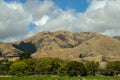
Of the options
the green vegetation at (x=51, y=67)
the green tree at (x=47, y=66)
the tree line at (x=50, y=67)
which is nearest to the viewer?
the green vegetation at (x=51, y=67)

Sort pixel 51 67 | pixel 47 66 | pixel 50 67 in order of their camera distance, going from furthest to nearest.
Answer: pixel 51 67 < pixel 50 67 < pixel 47 66

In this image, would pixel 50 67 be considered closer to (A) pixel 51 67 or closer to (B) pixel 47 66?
(A) pixel 51 67

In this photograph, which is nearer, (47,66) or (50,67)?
(47,66)

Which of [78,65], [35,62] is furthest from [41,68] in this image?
[78,65]

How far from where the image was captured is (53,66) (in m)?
148

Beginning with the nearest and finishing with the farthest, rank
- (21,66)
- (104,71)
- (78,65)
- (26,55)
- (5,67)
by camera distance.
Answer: (104,71), (21,66), (78,65), (5,67), (26,55)

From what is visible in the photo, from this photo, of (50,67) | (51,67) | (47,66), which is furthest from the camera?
(51,67)

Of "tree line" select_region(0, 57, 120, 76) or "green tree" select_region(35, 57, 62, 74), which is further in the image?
"green tree" select_region(35, 57, 62, 74)

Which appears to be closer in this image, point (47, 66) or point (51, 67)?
point (47, 66)

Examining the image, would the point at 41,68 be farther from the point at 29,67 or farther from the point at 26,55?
the point at 26,55

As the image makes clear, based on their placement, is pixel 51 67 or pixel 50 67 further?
pixel 51 67

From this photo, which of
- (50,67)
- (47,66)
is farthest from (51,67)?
(47,66)

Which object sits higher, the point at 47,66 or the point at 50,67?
the point at 47,66

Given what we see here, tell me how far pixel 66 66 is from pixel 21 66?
62.7ft
